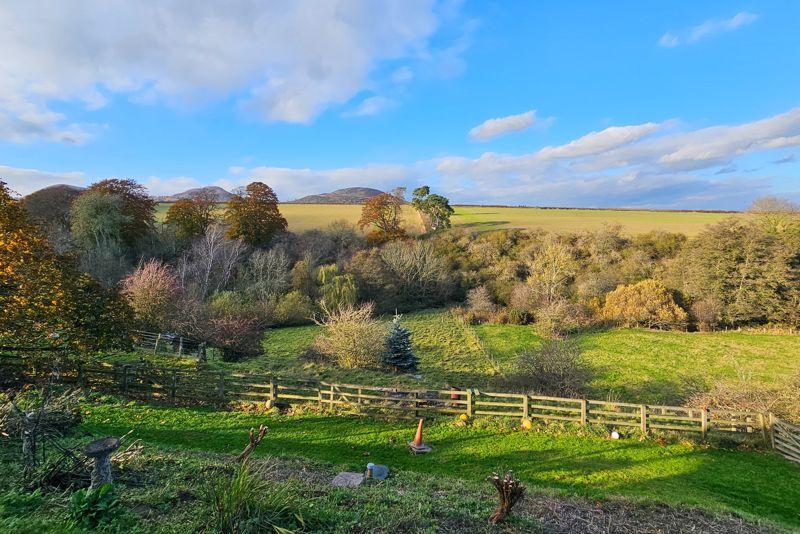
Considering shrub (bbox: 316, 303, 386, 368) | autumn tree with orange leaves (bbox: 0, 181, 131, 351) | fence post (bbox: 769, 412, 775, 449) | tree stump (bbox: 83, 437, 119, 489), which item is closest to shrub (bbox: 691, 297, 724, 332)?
fence post (bbox: 769, 412, 775, 449)

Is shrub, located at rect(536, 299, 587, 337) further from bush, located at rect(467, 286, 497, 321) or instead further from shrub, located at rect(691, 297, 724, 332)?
shrub, located at rect(691, 297, 724, 332)

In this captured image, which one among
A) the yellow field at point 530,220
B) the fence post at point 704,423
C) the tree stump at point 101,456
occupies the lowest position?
the fence post at point 704,423

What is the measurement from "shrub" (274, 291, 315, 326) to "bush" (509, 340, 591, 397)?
19.3 meters

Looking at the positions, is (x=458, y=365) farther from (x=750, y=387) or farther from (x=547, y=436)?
(x=750, y=387)

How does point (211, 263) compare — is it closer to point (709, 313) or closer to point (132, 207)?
point (132, 207)

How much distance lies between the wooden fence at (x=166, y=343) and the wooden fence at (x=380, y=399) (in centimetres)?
615

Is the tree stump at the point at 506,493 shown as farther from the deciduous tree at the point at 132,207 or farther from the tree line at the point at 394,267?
the deciduous tree at the point at 132,207

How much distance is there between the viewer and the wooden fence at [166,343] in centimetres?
2012

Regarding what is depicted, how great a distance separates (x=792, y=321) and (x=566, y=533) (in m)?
32.2

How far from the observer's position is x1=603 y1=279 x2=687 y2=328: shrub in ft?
90.3

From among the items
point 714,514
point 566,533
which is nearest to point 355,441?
point 566,533

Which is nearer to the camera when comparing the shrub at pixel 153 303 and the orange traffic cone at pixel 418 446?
the orange traffic cone at pixel 418 446

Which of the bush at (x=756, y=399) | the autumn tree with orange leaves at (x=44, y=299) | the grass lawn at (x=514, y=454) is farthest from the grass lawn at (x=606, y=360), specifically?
the autumn tree with orange leaves at (x=44, y=299)

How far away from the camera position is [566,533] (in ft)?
19.1
